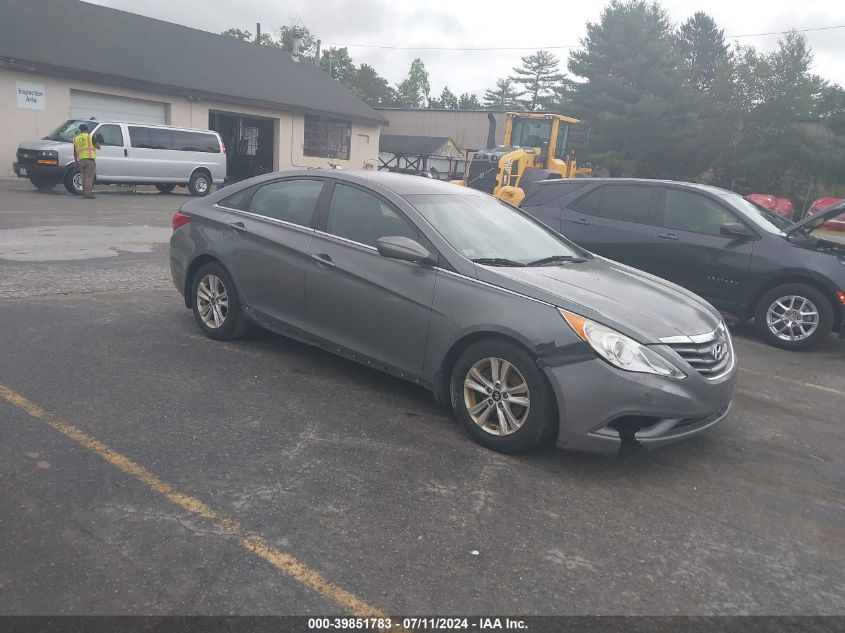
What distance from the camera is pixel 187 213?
633cm

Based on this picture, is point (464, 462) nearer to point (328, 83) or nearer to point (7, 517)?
point (7, 517)

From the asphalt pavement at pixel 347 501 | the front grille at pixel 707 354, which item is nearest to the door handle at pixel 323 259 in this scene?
the asphalt pavement at pixel 347 501

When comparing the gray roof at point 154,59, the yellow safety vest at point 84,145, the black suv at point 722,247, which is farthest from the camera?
the gray roof at point 154,59

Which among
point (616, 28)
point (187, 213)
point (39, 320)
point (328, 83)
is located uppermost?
point (616, 28)

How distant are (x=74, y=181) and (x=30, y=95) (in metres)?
5.93

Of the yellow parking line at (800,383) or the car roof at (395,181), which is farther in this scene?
the yellow parking line at (800,383)

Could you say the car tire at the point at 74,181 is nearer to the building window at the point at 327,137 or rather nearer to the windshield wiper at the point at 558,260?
the building window at the point at 327,137

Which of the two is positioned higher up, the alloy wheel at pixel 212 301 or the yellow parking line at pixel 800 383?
the alloy wheel at pixel 212 301

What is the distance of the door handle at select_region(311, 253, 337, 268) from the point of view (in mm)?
5188

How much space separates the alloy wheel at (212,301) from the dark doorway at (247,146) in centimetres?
Answer: 2548

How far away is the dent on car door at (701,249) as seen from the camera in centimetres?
789

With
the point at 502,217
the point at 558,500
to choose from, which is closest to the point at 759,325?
the point at 502,217

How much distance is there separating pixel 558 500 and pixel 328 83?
33.7 metres

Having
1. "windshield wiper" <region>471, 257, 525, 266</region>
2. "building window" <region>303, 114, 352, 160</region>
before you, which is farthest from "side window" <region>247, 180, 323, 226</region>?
"building window" <region>303, 114, 352, 160</region>
